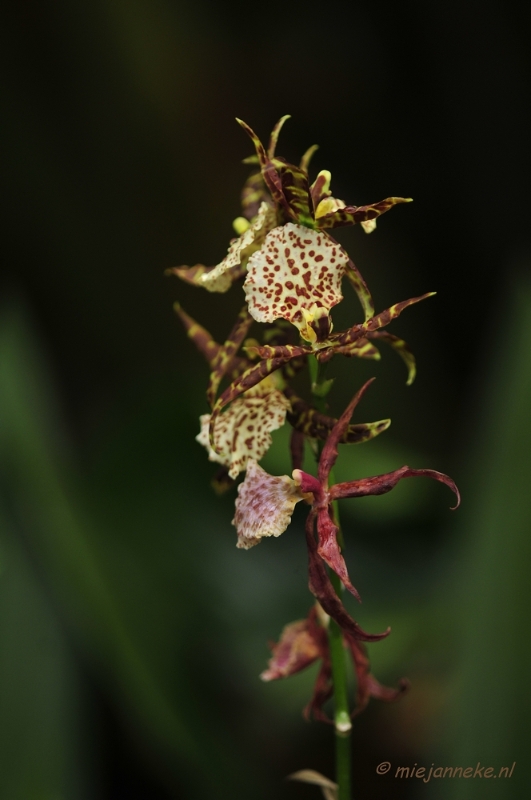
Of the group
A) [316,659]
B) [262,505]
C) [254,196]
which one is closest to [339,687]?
[316,659]

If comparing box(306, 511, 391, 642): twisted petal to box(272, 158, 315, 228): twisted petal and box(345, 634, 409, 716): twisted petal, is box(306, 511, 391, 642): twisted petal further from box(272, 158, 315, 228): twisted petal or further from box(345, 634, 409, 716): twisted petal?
box(272, 158, 315, 228): twisted petal

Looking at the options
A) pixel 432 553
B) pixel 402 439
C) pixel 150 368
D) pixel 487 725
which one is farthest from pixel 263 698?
pixel 150 368

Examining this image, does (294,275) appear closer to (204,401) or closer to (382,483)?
(382,483)

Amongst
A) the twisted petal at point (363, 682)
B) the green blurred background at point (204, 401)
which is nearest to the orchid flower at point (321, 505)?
the twisted petal at point (363, 682)

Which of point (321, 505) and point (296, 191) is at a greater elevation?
point (296, 191)

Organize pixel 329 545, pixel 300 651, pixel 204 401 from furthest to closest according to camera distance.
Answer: pixel 204 401 < pixel 300 651 < pixel 329 545

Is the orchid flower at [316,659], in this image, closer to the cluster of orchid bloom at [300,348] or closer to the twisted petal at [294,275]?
the cluster of orchid bloom at [300,348]

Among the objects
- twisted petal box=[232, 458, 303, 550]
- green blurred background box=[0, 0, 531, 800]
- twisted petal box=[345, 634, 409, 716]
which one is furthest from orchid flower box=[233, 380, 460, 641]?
green blurred background box=[0, 0, 531, 800]
